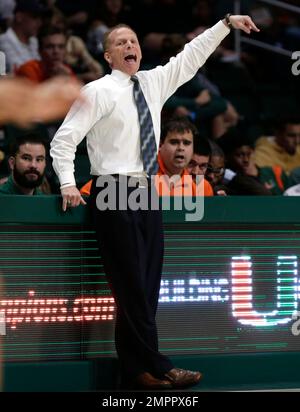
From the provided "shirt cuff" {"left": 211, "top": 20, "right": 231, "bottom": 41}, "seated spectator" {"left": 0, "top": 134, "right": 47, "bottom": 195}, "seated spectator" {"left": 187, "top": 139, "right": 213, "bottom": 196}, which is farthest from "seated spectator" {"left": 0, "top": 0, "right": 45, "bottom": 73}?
"shirt cuff" {"left": 211, "top": 20, "right": 231, "bottom": 41}

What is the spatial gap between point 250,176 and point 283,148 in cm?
239

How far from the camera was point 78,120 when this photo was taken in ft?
21.2

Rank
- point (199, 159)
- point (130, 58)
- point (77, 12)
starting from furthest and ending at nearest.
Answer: point (77, 12) → point (199, 159) → point (130, 58)

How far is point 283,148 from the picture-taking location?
452 inches

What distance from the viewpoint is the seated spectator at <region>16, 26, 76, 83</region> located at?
10312mm

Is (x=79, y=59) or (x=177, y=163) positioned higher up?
(x=79, y=59)

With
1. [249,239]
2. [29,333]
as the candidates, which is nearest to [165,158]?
[249,239]

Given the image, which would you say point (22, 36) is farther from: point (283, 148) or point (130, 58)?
point (130, 58)

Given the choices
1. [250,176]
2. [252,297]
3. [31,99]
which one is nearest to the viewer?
[31,99]

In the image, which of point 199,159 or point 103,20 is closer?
point 199,159

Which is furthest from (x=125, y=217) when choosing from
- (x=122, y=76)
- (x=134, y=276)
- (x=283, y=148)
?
(x=283, y=148)

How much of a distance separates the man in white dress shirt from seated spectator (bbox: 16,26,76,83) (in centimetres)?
372

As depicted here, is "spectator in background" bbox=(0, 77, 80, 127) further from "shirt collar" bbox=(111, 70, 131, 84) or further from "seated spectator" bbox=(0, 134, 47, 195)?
"seated spectator" bbox=(0, 134, 47, 195)
